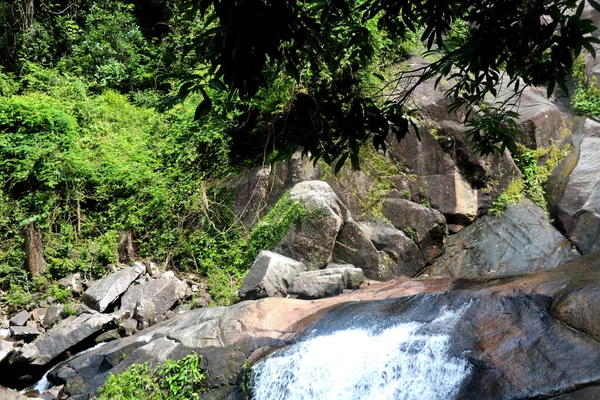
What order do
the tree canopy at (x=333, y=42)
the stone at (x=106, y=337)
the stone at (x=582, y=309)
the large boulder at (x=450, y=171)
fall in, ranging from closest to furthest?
the tree canopy at (x=333, y=42), the stone at (x=582, y=309), the stone at (x=106, y=337), the large boulder at (x=450, y=171)

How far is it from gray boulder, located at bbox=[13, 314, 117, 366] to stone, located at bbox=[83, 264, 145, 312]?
32cm

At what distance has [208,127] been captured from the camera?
11742mm

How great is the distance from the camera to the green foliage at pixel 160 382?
6578 mm

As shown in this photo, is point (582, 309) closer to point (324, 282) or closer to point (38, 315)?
point (324, 282)

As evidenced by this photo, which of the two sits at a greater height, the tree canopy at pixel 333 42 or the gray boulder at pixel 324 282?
the tree canopy at pixel 333 42

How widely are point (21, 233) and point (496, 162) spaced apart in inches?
378

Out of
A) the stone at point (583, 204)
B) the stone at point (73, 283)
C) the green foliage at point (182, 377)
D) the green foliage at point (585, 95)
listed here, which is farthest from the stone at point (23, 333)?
the green foliage at point (585, 95)

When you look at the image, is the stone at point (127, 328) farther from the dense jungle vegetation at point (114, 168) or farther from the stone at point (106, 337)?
the dense jungle vegetation at point (114, 168)

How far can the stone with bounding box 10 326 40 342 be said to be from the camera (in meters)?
8.19

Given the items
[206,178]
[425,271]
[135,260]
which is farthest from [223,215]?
[425,271]

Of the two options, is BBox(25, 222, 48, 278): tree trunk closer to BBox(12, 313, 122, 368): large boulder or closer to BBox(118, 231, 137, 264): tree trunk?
BBox(118, 231, 137, 264): tree trunk

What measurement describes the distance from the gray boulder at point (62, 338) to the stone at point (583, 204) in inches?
326

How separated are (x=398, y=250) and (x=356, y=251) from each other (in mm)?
811

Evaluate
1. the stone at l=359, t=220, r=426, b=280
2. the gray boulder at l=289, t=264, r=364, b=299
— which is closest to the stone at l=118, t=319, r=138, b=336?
the gray boulder at l=289, t=264, r=364, b=299
